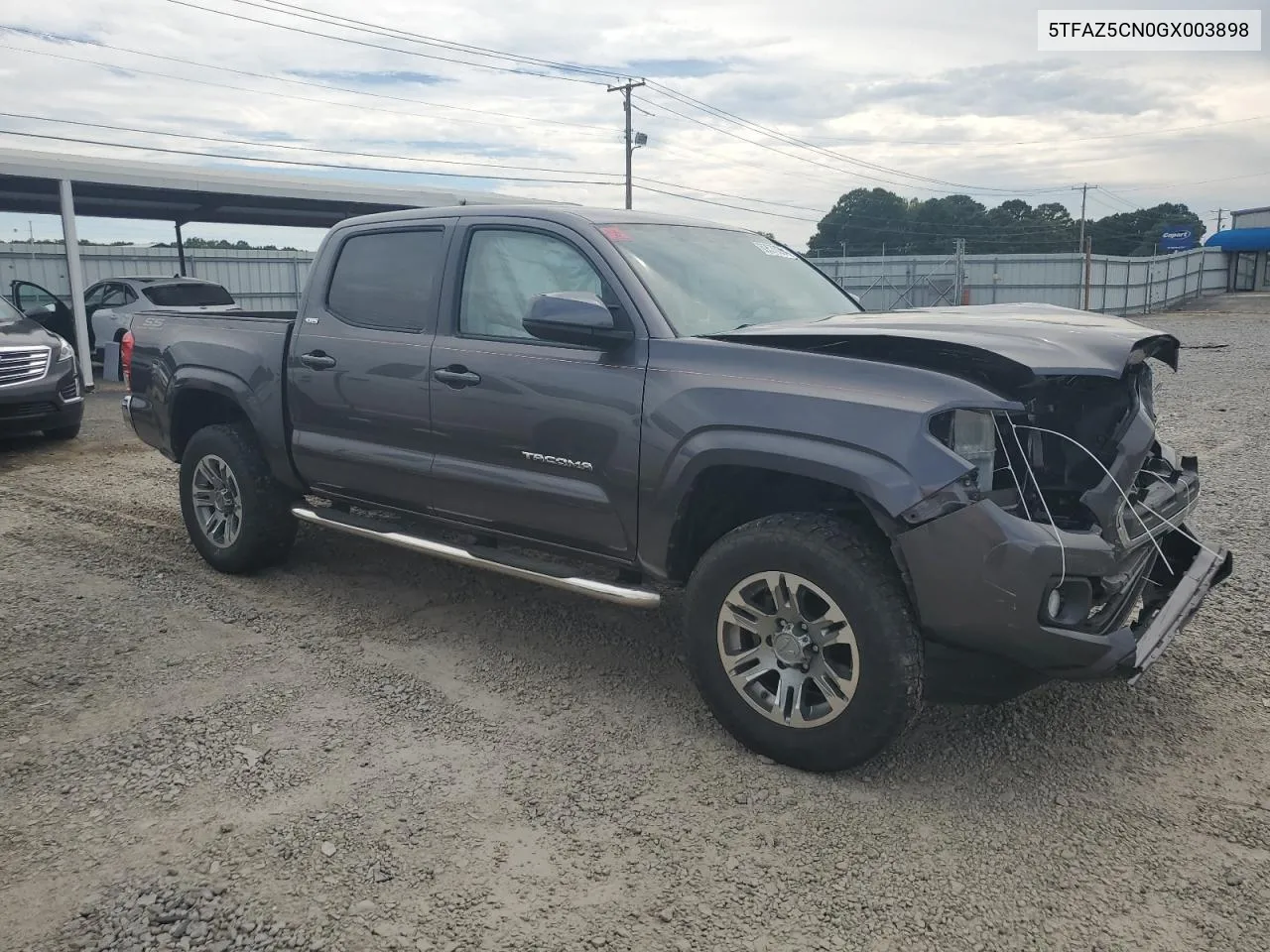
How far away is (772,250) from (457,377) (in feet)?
5.70

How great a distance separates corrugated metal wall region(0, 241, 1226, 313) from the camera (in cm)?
2434

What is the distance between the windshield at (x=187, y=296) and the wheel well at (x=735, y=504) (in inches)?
548

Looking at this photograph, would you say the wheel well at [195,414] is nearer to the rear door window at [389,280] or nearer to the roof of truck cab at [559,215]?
the rear door window at [389,280]

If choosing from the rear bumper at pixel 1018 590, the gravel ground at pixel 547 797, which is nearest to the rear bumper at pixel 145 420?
the gravel ground at pixel 547 797

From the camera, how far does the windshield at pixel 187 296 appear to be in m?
15.5

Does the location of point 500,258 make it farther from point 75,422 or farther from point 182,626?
point 75,422

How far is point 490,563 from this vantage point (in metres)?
4.24

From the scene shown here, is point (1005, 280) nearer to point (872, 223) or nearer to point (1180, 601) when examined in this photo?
point (1180, 601)

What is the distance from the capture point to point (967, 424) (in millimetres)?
3186

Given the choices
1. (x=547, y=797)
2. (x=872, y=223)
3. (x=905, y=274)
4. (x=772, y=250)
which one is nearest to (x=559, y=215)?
(x=772, y=250)

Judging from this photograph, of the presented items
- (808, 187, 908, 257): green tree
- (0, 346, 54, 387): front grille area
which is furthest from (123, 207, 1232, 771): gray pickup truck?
(808, 187, 908, 257): green tree

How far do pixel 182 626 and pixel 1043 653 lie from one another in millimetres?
3888

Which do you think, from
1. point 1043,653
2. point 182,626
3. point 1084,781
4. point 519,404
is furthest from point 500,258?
point 1084,781

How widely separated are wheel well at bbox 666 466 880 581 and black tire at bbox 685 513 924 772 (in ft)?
0.58
